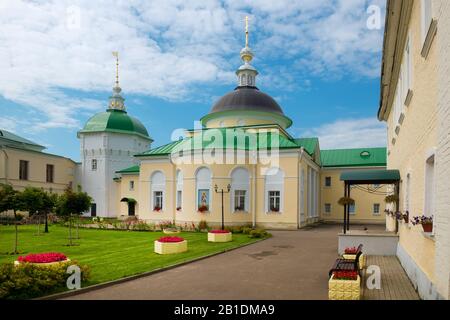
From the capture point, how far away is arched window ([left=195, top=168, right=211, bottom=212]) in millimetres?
28500

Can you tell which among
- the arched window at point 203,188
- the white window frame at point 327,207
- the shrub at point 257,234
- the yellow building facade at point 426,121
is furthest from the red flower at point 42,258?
the white window frame at point 327,207

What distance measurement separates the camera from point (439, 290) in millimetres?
6031

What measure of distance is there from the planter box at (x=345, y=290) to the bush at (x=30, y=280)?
21.0ft

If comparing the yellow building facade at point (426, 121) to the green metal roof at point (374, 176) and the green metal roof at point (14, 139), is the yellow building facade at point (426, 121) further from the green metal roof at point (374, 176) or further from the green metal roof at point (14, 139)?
the green metal roof at point (14, 139)

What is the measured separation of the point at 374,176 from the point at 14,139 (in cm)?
4379

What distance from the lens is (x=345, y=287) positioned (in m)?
7.96

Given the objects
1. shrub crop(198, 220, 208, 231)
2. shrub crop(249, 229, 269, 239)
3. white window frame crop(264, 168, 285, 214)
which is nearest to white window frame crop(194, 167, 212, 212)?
shrub crop(198, 220, 208, 231)

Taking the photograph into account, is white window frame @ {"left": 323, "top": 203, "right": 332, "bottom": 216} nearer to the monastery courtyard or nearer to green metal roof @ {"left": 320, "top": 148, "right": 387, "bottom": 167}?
green metal roof @ {"left": 320, "top": 148, "right": 387, "bottom": 167}

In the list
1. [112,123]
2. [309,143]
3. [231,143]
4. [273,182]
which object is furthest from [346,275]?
[112,123]

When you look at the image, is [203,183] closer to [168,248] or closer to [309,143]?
[309,143]

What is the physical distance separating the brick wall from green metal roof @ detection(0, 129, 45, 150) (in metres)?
46.0

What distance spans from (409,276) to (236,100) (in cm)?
2884
